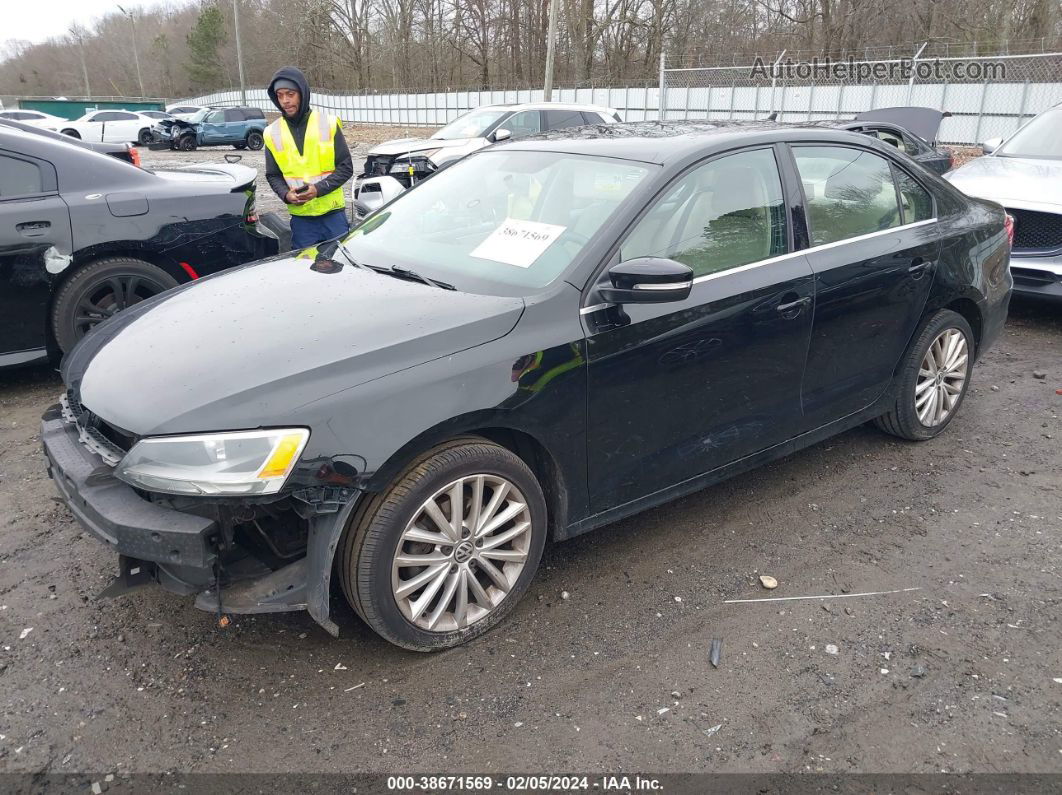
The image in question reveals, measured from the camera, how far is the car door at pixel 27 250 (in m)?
4.75

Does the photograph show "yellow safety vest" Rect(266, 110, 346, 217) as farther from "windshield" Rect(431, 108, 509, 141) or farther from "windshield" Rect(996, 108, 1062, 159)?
"windshield" Rect(431, 108, 509, 141)

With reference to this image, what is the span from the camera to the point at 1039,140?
24.5 feet

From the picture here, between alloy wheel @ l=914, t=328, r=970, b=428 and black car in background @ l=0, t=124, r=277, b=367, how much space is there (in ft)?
14.5

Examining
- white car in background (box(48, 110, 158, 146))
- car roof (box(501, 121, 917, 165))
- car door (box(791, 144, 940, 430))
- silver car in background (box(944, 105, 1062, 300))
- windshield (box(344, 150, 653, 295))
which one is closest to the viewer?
windshield (box(344, 150, 653, 295))

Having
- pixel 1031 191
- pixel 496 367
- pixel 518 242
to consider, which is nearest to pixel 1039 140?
pixel 1031 191

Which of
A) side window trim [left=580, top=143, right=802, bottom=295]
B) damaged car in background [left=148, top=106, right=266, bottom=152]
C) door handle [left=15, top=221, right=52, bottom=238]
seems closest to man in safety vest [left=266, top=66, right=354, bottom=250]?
door handle [left=15, top=221, right=52, bottom=238]

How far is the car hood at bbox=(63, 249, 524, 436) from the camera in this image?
2416 mm

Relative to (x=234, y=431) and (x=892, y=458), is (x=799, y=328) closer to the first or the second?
(x=892, y=458)

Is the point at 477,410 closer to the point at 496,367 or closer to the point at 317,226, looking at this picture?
the point at 496,367

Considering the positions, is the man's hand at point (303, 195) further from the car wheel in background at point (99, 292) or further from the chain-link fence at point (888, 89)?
the chain-link fence at point (888, 89)

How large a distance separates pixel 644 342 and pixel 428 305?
795 mm

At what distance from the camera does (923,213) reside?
13.4 feet

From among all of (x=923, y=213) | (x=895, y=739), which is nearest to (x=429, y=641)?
(x=895, y=739)

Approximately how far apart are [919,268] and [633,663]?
2.47 m
